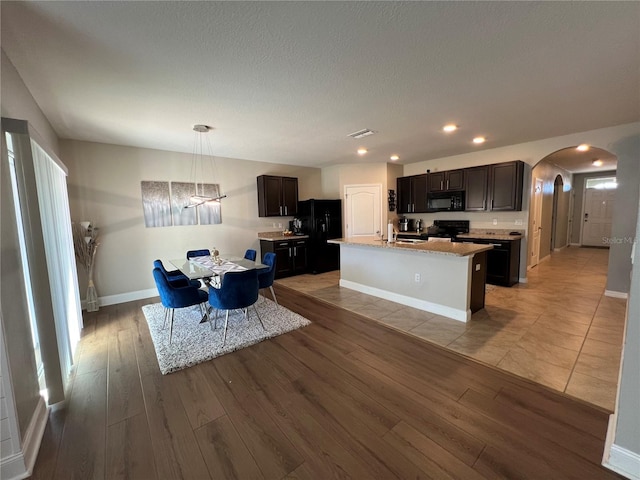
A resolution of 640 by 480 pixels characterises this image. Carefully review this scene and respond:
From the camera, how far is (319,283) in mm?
5336

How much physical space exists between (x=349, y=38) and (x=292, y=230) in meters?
4.86

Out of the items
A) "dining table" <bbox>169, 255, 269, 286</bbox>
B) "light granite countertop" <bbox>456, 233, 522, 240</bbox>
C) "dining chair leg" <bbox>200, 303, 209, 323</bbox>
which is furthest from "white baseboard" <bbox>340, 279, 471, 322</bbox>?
"dining chair leg" <bbox>200, 303, 209, 323</bbox>

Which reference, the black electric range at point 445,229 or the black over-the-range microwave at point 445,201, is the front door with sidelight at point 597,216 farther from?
the black over-the-range microwave at point 445,201

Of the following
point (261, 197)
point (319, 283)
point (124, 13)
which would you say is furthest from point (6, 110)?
point (319, 283)

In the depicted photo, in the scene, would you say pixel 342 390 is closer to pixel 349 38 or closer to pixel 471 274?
pixel 471 274

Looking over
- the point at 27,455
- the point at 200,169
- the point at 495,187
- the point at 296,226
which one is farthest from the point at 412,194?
the point at 27,455

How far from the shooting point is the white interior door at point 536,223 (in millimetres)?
5582

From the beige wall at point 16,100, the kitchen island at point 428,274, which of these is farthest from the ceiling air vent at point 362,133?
the beige wall at point 16,100

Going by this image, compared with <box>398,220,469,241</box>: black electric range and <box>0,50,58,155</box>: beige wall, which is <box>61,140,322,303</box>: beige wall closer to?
<box>0,50,58,155</box>: beige wall

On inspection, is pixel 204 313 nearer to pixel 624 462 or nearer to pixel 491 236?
pixel 624 462

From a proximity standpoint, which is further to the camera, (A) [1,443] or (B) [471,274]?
(B) [471,274]

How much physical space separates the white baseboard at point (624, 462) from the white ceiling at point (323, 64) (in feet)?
8.31

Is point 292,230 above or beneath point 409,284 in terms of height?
above

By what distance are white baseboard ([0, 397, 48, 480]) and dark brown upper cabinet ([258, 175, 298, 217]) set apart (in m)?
4.51
